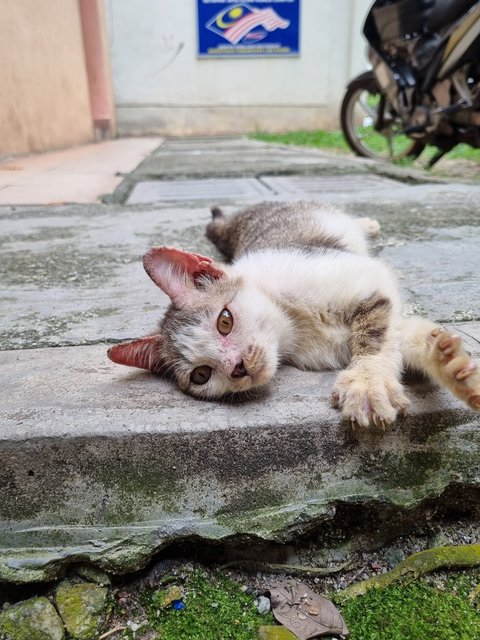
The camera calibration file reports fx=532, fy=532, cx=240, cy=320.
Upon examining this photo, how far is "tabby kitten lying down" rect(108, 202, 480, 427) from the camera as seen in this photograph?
1.41m

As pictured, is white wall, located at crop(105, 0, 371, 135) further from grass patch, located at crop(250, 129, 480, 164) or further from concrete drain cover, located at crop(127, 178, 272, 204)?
concrete drain cover, located at crop(127, 178, 272, 204)

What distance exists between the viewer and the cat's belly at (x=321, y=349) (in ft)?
6.01

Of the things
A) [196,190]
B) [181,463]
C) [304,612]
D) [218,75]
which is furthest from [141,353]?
[218,75]

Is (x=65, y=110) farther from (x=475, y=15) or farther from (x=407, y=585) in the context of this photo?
(x=407, y=585)

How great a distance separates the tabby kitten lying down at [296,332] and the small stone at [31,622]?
0.66 metres

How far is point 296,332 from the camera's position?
191 cm

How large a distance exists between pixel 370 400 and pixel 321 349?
524 millimetres

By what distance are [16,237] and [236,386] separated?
232 centimetres

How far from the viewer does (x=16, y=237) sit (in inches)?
130

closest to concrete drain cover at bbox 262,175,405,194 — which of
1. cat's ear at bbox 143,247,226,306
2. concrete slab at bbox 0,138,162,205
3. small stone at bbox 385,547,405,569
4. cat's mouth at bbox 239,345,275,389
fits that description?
concrete slab at bbox 0,138,162,205

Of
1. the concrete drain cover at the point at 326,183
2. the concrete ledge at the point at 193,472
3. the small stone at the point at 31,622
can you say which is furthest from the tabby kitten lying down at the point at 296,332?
the concrete drain cover at the point at 326,183

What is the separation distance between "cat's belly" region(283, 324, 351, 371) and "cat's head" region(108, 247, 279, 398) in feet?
0.41

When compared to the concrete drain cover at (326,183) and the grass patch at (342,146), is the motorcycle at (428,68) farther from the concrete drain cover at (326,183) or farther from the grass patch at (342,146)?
the grass patch at (342,146)

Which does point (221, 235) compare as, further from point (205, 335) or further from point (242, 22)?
point (242, 22)
